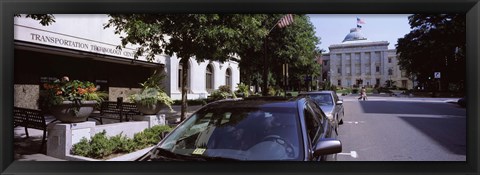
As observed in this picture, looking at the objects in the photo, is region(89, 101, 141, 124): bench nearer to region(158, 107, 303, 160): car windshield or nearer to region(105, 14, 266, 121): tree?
region(105, 14, 266, 121): tree

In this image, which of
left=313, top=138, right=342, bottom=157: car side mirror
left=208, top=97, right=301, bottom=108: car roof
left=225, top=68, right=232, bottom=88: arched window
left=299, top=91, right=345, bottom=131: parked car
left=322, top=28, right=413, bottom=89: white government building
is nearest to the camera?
left=313, top=138, right=342, bottom=157: car side mirror

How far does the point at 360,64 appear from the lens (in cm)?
8019

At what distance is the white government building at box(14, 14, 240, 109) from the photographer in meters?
12.9

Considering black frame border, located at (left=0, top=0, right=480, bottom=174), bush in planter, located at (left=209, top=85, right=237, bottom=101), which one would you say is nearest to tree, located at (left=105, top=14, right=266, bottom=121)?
black frame border, located at (left=0, top=0, right=480, bottom=174)

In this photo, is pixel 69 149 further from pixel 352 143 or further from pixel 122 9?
pixel 352 143

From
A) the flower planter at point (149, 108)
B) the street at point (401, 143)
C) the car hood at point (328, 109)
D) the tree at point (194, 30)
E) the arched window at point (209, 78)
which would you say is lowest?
the street at point (401, 143)

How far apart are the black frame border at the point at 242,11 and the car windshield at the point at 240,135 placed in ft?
3.21

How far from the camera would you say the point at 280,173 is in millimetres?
4098

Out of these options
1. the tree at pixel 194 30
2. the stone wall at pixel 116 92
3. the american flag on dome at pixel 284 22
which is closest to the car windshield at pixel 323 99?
the tree at pixel 194 30

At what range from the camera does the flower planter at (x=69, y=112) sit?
6.01 m

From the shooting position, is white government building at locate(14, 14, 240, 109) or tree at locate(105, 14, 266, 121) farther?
white government building at locate(14, 14, 240, 109)

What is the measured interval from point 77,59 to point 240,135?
14.4 m

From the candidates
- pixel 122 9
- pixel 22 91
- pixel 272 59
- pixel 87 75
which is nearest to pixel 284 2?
pixel 122 9

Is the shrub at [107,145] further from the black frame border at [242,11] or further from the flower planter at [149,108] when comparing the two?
the black frame border at [242,11]
